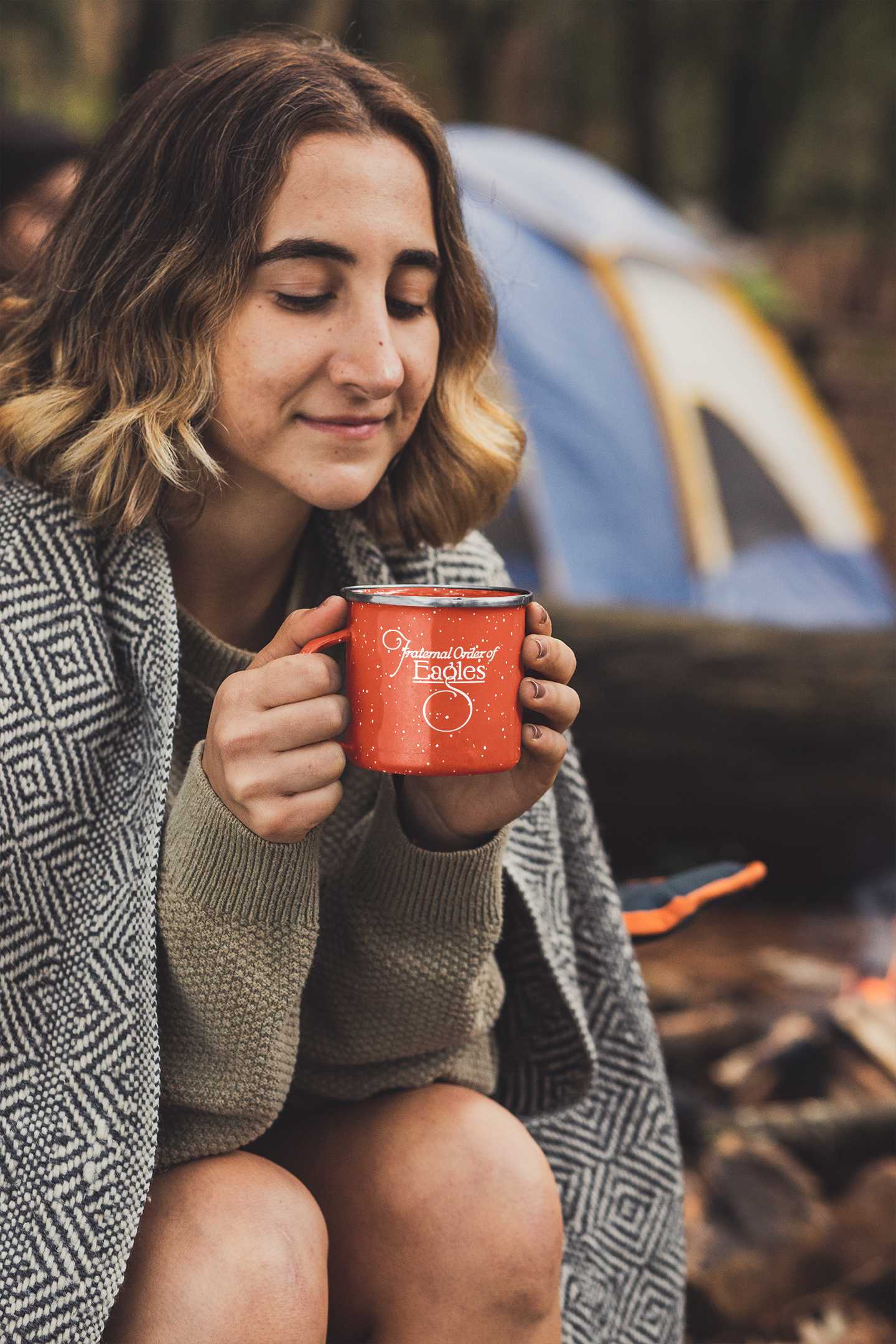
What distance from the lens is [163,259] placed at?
1241mm

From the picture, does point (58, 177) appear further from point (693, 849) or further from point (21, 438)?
point (693, 849)

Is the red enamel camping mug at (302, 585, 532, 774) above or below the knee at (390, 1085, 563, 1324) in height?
above

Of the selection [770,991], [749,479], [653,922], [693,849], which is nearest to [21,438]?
[653,922]

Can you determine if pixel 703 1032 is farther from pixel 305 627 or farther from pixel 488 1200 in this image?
pixel 305 627

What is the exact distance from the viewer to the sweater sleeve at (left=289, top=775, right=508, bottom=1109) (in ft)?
4.16

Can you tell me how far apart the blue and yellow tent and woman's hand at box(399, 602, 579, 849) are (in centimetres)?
217

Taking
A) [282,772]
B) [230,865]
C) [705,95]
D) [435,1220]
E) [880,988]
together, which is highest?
[705,95]

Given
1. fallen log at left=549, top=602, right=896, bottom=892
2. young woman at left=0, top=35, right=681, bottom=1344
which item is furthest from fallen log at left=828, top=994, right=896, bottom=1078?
young woman at left=0, top=35, right=681, bottom=1344

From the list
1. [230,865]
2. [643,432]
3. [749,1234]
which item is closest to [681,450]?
[643,432]

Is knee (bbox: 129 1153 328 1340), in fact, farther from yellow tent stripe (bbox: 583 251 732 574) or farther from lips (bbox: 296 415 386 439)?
yellow tent stripe (bbox: 583 251 732 574)

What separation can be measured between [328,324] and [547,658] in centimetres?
41

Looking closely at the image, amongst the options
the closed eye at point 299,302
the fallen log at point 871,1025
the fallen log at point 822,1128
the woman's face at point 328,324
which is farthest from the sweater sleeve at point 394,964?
the fallen log at point 871,1025

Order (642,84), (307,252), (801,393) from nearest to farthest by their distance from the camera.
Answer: (307,252) → (801,393) → (642,84)

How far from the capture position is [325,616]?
3.59ft
